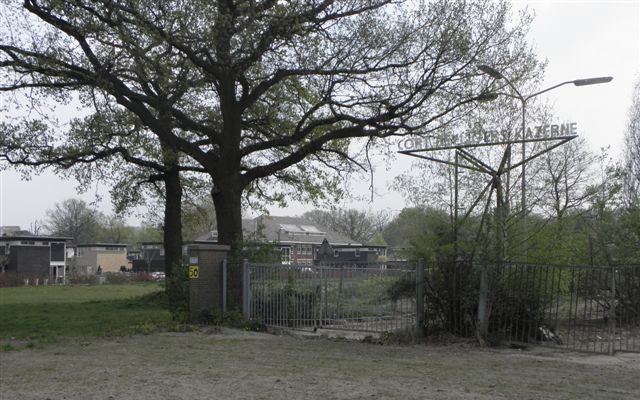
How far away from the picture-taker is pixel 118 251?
97812 millimetres

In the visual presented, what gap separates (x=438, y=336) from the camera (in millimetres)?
14531

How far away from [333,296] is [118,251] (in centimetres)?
8707

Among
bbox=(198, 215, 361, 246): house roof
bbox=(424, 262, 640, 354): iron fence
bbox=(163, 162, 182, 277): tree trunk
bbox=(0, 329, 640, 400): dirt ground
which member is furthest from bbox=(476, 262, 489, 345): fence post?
bbox=(198, 215, 361, 246): house roof

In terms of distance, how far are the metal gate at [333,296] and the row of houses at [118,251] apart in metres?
48.2

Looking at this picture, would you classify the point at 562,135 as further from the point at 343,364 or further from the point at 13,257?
the point at 13,257

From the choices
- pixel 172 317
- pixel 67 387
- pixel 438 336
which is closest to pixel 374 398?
pixel 67 387

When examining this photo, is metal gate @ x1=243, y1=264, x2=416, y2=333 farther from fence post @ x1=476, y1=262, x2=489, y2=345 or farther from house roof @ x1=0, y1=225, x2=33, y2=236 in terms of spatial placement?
house roof @ x1=0, y1=225, x2=33, y2=236

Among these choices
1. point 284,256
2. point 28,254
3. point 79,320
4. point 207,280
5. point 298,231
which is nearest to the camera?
point 207,280

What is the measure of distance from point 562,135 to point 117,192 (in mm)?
20806

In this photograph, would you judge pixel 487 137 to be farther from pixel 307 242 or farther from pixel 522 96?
pixel 307 242

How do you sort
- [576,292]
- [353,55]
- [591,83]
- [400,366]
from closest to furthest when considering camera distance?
1. [400,366]
2. [576,292]
3. [591,83]
4. [353,55]

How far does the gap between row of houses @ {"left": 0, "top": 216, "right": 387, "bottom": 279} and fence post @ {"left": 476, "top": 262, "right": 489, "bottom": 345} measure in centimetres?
5228

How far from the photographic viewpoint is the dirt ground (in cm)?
862

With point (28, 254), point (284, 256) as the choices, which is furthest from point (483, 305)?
point (28, 254)
